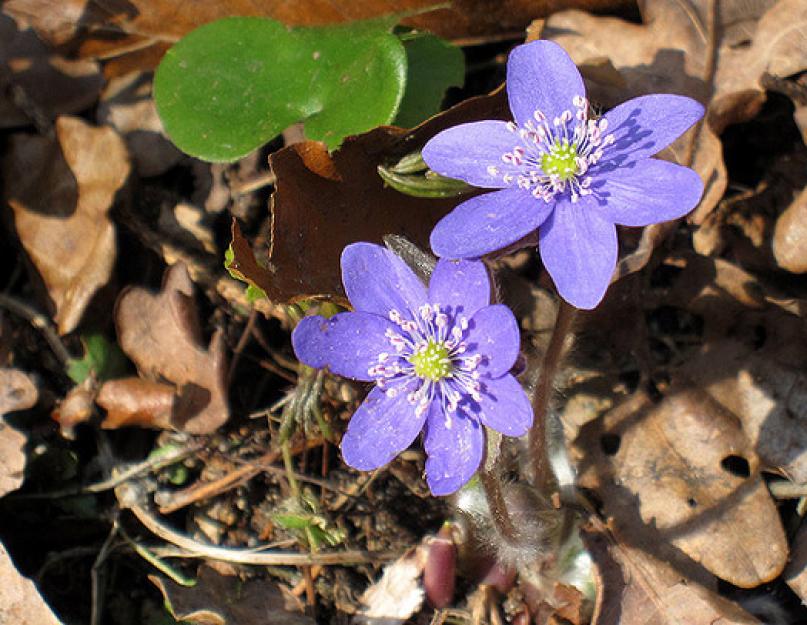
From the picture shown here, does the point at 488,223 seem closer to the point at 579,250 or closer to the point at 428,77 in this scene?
the point at 579,250

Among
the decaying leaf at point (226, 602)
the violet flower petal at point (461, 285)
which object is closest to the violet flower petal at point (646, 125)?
the violet flower petal at point (461, 285)

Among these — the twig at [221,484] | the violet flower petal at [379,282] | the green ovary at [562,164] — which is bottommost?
the twig at [221,484]

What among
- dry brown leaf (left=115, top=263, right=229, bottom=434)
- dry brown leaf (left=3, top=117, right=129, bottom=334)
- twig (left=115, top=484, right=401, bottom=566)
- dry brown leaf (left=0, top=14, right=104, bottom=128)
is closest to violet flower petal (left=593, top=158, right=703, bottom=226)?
twig (left=115, top=484, right=401, bottom=566)

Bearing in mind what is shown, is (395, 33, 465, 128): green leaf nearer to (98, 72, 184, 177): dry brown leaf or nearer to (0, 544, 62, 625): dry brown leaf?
(98, 72, 184, 177): dry brown leaf

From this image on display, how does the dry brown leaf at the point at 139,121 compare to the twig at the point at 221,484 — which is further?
the dry brown leaf at the point at 139,121

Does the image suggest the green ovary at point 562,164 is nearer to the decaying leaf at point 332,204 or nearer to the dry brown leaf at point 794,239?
the decaying leaf at point 332,204

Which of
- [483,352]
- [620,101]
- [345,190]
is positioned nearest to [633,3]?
[620,101]

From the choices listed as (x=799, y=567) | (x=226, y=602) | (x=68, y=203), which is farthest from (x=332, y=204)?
(x=799, y=567)
